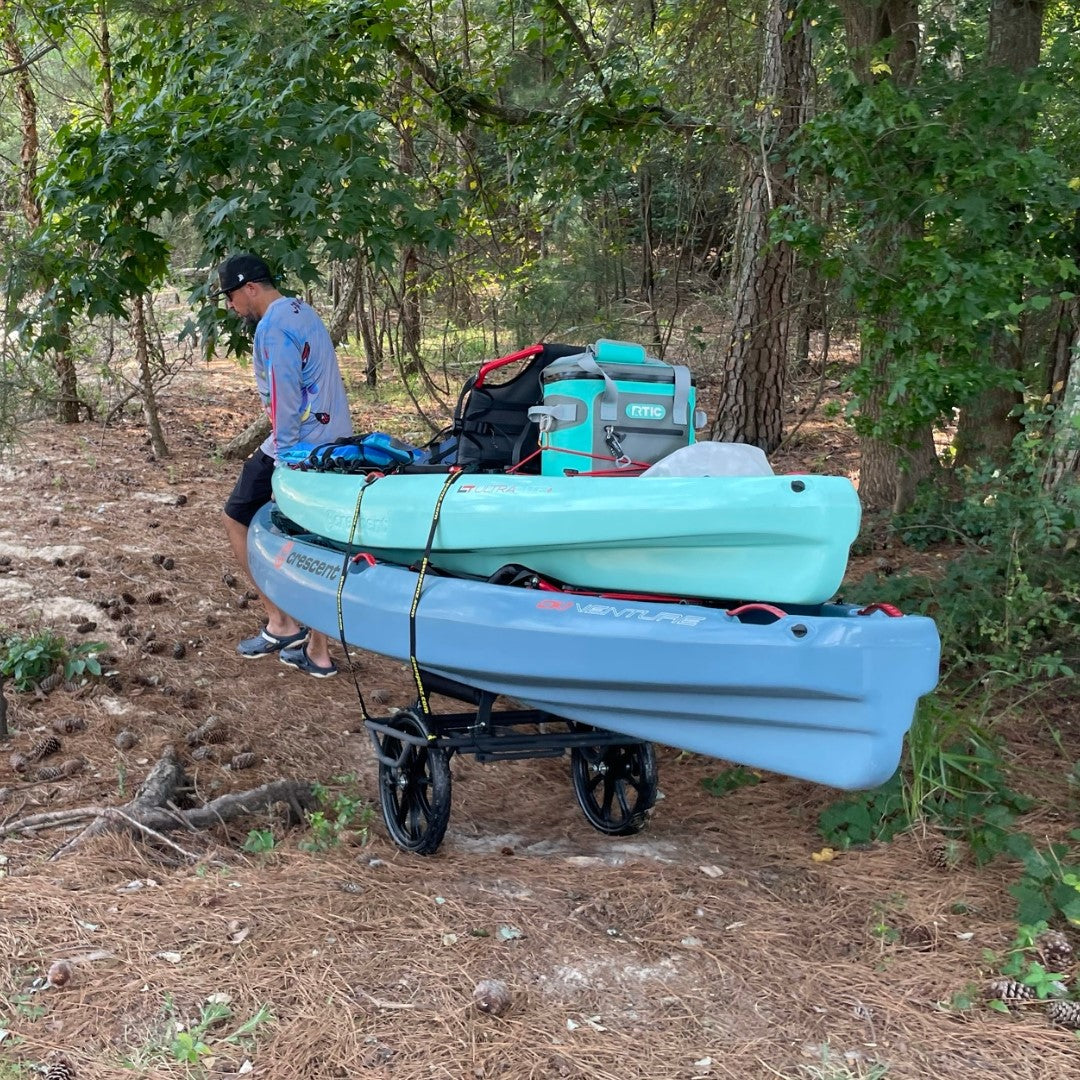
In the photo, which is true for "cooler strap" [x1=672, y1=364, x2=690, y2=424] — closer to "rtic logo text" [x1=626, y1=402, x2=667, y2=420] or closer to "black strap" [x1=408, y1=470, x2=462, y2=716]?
"rtic logo text" [x1=626, y1=402, x2=667, y2=420]

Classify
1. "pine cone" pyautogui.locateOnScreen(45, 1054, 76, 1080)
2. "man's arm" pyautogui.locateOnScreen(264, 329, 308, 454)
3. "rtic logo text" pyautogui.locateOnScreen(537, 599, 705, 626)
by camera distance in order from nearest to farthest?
"pine cone" pyautogui.locateOnScreen(45, 1054, 76, 1080), "rtic logo text" pyautogui.locateOnScreen(537, 599, 705, 626), "man's arm" pyautogui.locateOnScreen(264, 329, 308, 454)

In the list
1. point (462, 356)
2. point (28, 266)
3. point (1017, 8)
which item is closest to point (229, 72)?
point (28, 266)

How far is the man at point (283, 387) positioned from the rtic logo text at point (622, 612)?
2.04 meters

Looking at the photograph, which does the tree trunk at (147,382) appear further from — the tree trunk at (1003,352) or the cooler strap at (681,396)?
the tree trunk at (1003,352)

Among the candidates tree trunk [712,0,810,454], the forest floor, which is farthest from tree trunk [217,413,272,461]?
the forest floor

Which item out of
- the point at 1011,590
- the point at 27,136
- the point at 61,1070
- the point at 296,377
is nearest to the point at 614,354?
the point at 296,377

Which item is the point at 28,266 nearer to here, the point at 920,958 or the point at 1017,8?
the point at 920,958

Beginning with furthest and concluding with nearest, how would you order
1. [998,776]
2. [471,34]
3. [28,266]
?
[471,34], [28,266], [998,776]

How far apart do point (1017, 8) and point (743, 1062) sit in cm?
544

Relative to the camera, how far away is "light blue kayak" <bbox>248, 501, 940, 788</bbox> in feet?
8.87

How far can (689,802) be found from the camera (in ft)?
13.1

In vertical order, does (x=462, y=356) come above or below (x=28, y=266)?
below

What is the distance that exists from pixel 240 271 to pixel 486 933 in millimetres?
3318

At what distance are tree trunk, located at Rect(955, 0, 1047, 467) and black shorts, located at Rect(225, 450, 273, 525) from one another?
3.56 meters
